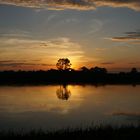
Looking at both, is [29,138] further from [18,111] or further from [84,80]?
[84,80]

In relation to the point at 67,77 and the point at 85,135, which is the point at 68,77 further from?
the point at 85,135

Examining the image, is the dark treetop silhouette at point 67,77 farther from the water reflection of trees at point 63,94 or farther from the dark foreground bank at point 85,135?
the dark foreground bank at point 85,135

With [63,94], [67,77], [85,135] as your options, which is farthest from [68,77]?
[85,135]

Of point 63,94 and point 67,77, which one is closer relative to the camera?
point 63,94

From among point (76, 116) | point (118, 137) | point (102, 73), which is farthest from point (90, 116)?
point (102, 73)

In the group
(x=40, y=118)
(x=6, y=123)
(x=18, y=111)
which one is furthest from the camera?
(x=18, y=111)

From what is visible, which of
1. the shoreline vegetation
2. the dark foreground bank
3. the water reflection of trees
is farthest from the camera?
the shoreline vegetation

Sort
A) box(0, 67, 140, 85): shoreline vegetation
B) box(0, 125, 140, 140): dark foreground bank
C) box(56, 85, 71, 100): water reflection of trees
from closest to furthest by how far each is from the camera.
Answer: box(0, 125, 140, 140): dark foreground bank, box(56, 85, 71, 100): water reflection of trees, box(0, 67, 140, 85): shoreline vegetation

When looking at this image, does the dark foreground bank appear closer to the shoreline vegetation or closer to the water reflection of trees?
the water reflection of trees

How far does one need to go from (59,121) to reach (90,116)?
330 cm

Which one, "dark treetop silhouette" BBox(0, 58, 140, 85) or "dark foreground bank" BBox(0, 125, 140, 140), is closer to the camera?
"dark foreground bank" BBox(0, 125, 140, 140)

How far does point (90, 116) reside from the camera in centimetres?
2356

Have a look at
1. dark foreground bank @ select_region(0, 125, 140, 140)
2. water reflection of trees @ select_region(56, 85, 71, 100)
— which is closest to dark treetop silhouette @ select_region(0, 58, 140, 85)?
water reflection of trees @ select_region(56, 85, 71, 100)

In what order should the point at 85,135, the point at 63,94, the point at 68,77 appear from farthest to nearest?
1. the point at 68,77
2. the point at 63,94
3. the point at 85,135
